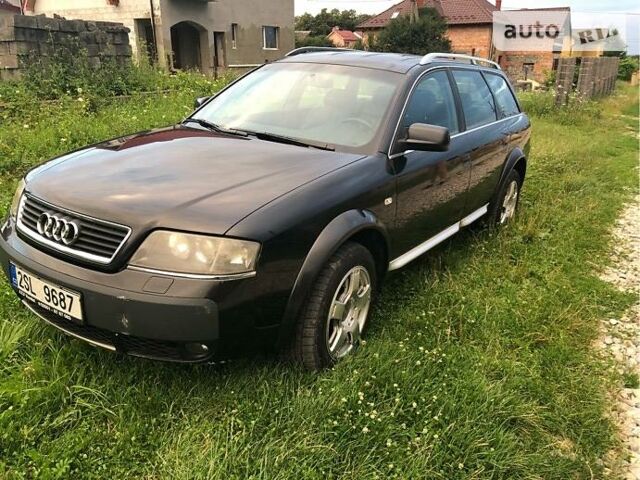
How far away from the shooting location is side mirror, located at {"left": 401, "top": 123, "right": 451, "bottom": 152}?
300 centimetres

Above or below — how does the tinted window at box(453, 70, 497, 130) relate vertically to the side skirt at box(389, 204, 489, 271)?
above

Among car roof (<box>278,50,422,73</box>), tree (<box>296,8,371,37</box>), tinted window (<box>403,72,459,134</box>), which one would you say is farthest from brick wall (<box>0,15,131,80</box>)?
tree (<box>296,8,371,37</box>)

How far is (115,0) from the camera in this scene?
2084 cm

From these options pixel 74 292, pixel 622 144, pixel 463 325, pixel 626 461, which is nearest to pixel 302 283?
pixel 74 292

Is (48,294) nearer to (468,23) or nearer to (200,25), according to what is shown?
(200,25)

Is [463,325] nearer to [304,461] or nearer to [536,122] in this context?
[304,461]

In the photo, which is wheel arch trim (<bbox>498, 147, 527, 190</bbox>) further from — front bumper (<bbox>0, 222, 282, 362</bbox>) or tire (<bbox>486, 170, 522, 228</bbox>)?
front bumper (<bbox>0, 222, 282, 362</bbox>)

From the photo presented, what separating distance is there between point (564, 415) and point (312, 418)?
4.11ft

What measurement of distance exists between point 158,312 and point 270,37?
26.2m

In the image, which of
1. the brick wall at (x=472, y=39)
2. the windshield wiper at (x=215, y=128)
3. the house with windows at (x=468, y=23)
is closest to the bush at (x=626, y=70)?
the house with windows at (x=468, y=23)

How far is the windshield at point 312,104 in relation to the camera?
3.18 m

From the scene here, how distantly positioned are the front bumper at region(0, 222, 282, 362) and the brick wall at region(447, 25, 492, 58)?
145 ft

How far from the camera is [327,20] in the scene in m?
67.2

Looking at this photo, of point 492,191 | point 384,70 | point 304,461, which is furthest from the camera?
point 492,191
